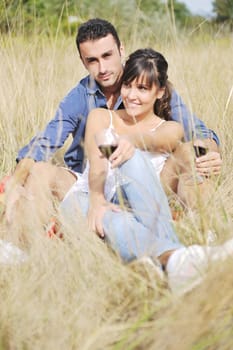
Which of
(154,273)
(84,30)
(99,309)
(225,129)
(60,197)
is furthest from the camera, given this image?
(225,129)

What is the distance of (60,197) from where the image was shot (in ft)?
9.03

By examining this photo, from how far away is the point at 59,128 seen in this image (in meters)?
2.87

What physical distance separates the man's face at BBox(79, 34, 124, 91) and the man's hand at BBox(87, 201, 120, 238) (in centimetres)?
65

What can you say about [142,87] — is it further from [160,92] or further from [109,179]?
[109,179]

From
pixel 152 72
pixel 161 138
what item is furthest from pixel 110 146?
pixel 152 72

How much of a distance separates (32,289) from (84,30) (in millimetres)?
1447

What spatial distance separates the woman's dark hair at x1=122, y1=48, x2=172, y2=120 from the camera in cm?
277

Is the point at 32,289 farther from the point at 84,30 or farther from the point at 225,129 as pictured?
the point at 225,129

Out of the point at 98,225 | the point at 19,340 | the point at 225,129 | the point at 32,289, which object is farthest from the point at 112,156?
the point at 225,129

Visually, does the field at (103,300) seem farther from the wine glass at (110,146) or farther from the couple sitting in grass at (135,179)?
the wine glass at (110,146)

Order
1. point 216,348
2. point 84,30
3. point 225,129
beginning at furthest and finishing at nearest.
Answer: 1. point 225,129
2. point 84,30
3. point 216,348

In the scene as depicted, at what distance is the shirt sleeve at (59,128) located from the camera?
112 inches

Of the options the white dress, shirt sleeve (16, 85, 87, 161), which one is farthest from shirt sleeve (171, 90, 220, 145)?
shirt sleeve (16, 85, 87, 161)

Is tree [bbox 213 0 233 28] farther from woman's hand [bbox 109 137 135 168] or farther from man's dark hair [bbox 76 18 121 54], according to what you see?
woman's hand [bbox 109 137 135 168]
